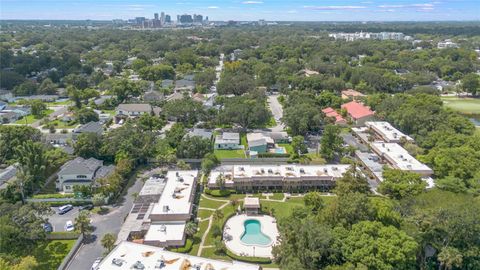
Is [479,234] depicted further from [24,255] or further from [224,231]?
[24,255]

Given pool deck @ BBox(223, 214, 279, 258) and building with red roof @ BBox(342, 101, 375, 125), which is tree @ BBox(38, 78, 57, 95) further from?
pool deck @ BBox(223, 214, 279, 258)

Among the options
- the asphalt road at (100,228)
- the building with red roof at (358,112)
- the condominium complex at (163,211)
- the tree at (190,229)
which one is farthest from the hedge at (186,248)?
the building with red roof at (358,112)

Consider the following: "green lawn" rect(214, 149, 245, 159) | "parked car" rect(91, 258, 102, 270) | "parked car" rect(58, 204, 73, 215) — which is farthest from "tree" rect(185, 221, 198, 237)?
"green lawn" rect(214, 149, 245, 159)

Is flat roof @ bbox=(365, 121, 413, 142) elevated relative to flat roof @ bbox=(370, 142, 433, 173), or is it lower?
elevated

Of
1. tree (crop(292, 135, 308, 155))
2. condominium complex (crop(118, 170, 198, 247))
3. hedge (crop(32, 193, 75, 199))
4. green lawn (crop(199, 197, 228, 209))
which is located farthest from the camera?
tree (crop(292, 135, 308, 155))

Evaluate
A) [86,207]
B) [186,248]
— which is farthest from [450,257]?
[86,207]

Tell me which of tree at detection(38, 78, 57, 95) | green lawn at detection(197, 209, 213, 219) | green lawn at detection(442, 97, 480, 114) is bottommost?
green lawn at detection(197, 209, 213, 219)

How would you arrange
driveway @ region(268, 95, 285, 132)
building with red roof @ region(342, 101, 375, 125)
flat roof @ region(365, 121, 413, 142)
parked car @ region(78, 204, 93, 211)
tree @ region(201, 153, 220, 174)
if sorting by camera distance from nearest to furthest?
parked car @ region(78, 204, 93, 211)
tree @ region(201, 153, 220, 174)
flat roof @ region(365, 121, 413, 142)
driveway @ region(268, 95, 285, 132)
building with red roof @ region(342, 101, 375, 125)
